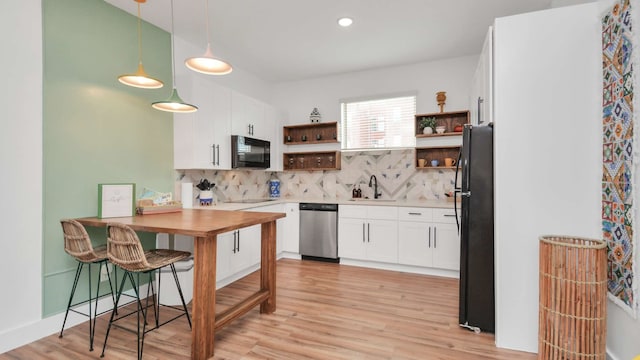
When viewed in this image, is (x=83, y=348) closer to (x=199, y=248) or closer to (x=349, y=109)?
(x=199, y=248)

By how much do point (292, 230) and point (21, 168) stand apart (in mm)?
3000

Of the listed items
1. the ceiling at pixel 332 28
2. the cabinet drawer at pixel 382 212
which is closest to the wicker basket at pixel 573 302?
the cabinet drawer at pixel 382 212

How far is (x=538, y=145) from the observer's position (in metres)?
2.13

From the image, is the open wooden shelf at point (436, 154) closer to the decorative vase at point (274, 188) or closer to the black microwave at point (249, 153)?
the black microwave at point (249, 153)

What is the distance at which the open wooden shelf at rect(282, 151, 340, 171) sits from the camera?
16.1ft

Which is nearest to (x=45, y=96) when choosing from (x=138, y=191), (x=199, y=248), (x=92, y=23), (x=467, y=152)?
(x=92, y=23)

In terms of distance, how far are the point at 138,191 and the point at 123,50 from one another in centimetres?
137

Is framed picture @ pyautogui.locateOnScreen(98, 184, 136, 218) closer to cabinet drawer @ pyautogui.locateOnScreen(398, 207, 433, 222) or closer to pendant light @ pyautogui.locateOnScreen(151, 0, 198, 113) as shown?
pendant light @ pyautogui.locateOnScreen(151, 0, 198, 113)

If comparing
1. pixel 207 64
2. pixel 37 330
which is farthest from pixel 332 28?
pixel 37 330

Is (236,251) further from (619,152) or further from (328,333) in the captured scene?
(619,152)

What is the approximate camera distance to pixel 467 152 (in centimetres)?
248

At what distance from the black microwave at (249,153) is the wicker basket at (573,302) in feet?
10.4

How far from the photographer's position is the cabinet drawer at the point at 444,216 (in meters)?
3.66

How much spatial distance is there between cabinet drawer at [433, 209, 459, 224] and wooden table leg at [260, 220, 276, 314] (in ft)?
6.81
